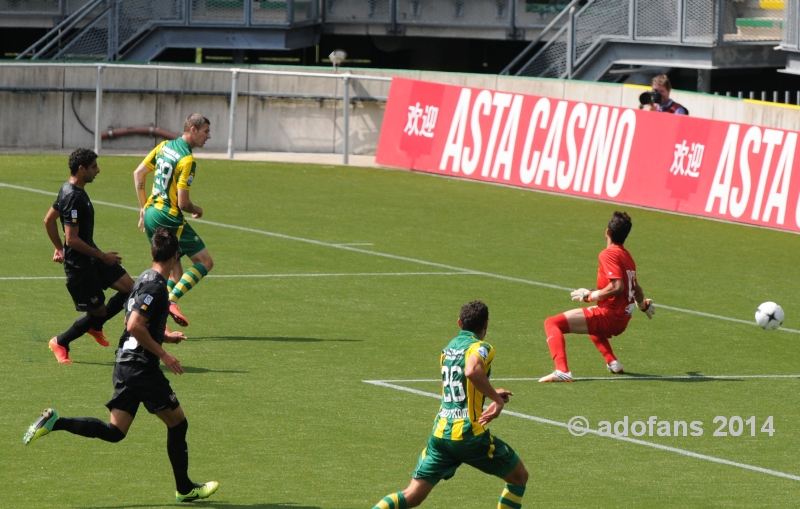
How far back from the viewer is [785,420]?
11.6m

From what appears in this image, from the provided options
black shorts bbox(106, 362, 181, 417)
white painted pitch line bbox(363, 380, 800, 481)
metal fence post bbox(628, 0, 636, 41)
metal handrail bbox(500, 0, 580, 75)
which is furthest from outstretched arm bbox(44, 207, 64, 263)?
metal handrail bbox(500, 0, 580, 75)

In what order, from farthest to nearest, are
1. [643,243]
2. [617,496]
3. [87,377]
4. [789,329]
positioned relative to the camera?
1. [643,243]
2. [789,329]
3. [87,377]
4. [617,496]

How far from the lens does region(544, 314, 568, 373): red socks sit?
12.6m

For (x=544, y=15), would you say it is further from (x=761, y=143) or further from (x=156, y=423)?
(x=156, y=423)

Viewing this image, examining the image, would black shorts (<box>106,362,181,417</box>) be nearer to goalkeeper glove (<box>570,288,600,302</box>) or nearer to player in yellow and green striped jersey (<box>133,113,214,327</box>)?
goalkeeper glove (<box>570,288,600,302</box>)

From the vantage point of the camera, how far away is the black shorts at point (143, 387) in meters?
8.82

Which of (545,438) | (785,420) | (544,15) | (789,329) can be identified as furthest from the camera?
(544,15)

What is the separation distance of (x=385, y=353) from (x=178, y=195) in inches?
104

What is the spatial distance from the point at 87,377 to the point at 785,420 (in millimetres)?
6137

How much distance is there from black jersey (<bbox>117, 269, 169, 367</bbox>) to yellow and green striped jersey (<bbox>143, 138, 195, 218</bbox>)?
501 centimetres

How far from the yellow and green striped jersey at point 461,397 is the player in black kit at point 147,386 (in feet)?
5.81

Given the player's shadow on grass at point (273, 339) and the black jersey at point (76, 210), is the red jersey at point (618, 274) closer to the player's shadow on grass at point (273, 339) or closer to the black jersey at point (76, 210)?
the player's shadow on grass at point (273, 339)

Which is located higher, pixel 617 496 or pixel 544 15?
pixel 544 15

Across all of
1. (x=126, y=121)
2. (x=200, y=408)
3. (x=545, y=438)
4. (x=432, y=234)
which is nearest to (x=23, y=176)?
(x=126, y=121)
